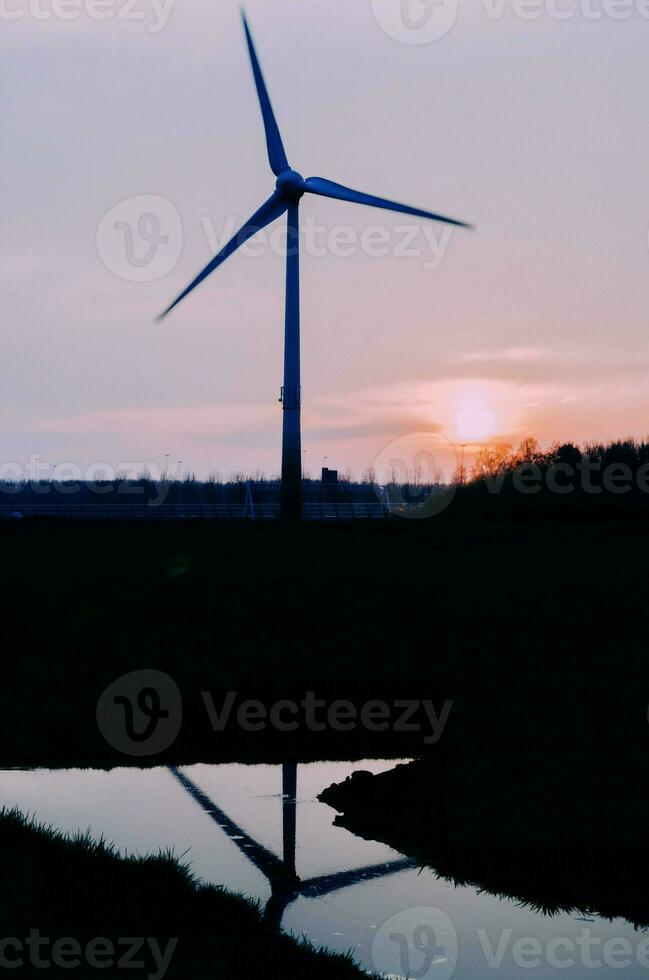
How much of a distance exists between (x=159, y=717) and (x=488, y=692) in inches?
210

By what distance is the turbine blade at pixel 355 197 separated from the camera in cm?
5322

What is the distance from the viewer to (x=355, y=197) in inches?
2142

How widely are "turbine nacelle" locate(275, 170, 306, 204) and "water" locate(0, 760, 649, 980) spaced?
43031 mm

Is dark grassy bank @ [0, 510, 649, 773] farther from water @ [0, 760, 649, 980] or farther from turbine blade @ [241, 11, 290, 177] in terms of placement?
turbine blade @ [241, 11, 290, 177]

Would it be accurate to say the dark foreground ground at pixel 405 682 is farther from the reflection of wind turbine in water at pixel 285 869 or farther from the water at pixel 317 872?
the reflection of wind turbine in water at pixel 285 869

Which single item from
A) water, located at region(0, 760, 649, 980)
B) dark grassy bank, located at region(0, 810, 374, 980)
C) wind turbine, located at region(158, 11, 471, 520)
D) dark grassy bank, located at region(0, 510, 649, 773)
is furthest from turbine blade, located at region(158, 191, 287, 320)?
dark grassy bank, located at region(0, 810, 374, 980)

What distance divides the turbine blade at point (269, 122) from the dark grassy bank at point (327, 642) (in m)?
19.1

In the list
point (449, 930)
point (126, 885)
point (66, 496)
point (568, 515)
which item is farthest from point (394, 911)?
point (66, 496)

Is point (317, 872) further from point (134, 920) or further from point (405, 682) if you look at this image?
point (405, 682)

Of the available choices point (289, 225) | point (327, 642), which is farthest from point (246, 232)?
point (327, 642)

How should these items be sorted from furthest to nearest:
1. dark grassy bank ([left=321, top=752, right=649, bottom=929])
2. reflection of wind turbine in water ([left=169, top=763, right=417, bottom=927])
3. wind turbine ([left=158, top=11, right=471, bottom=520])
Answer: wind turbine ([left=158, top=11, right=471, bottom=520])
dark grassy bank ([left=321, top=752, right=649, bottom=929])
reflection of wind turbine in water ([left=169, top=763, right=417, bottom=927])

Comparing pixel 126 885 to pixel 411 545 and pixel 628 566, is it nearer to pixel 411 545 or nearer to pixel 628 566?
pixel 628 566

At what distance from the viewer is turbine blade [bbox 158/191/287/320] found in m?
54.3

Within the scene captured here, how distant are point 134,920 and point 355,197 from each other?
4839 cm
